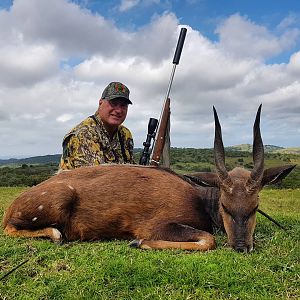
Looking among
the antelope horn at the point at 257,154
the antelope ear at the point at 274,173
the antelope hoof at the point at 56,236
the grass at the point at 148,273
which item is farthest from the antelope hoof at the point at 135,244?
the antelope ear at the point at 274,173

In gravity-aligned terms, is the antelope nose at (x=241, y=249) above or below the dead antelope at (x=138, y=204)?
below

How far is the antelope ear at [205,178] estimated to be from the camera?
21.5 ft

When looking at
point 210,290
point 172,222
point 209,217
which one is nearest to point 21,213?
point 172,222

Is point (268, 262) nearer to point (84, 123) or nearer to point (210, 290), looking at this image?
point (210, 290)

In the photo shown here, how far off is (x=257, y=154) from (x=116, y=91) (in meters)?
3.88

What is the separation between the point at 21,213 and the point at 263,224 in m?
4.30

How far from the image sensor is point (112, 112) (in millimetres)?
9172

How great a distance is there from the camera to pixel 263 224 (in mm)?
7992

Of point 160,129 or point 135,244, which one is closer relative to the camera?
point 135,244

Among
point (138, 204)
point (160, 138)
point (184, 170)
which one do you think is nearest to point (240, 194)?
point (138, 204)

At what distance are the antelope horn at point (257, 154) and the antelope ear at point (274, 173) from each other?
0.26 metres

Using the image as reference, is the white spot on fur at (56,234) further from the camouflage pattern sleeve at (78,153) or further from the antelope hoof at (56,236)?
the camouflage pattern sleeve at (78,153)

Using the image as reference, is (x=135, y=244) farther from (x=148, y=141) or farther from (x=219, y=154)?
(x=148, y=141)

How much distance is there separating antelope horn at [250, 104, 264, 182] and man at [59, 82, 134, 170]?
11.5 ft
